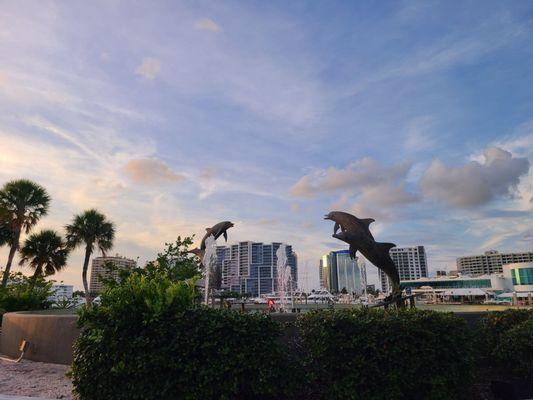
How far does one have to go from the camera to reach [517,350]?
21.4 ft

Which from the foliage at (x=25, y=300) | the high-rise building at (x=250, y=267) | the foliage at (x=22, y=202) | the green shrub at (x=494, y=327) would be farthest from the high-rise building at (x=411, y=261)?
the green shrub at (x=494, y=327)

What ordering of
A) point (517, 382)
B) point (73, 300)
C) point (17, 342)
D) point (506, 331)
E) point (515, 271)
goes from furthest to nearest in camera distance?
point (515, 271) → point (73, 300) → point (17, 342) → point (506, 331) → point (517, 382)

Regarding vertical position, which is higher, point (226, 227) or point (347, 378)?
point (226, 227)

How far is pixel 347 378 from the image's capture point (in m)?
5.50

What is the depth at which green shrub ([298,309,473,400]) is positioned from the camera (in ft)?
18.0

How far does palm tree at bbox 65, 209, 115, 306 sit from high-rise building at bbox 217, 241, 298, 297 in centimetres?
12390

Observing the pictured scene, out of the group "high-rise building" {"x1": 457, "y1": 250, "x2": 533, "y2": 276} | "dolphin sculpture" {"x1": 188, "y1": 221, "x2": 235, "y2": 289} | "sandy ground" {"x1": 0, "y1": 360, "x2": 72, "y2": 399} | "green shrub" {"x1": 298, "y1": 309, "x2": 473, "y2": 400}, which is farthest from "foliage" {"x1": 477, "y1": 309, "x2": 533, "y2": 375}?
"high-rise building" {"x1": 457, "y1": 250, "x2": 533, "y2": 276}

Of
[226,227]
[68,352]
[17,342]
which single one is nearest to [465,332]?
[68,352]

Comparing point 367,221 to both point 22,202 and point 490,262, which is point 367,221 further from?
point 490,262

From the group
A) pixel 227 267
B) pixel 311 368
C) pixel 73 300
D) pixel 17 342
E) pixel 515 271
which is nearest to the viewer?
pixel 311 368

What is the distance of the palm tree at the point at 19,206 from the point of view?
27.2 metres

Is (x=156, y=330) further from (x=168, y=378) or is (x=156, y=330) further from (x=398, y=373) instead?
(x=398, y=373)

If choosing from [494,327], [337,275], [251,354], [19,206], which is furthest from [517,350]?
[337,275]

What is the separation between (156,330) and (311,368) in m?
2.39
